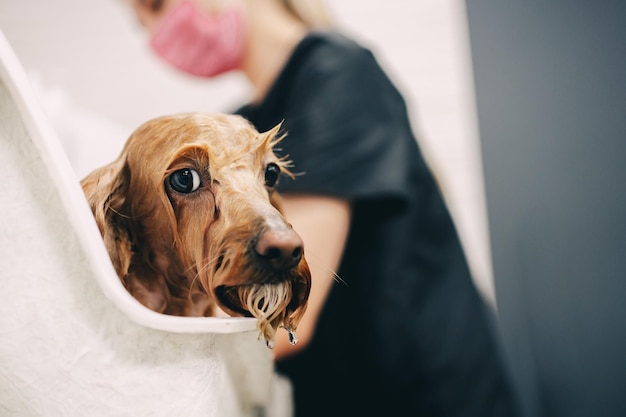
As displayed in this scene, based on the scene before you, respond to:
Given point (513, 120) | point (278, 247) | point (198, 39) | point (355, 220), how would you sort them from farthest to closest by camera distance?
point (513, 120), point (355, 220), point (198, 39), point (278, 247)

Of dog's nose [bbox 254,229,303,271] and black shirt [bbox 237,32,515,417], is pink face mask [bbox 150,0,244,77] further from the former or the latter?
dog's nose [bbox 254,229,303,271]

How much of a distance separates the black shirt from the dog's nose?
0.27 m

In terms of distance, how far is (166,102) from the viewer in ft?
3.46

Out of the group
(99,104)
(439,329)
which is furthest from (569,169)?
(99,104)

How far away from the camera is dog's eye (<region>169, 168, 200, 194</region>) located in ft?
0.65

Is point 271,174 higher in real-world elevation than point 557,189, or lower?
higher

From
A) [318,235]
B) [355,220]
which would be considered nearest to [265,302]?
[318,235]

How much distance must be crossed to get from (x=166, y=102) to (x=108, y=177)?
3.02ft

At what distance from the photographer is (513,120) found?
0.64m

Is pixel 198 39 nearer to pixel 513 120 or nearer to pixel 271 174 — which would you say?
pixel 271 174

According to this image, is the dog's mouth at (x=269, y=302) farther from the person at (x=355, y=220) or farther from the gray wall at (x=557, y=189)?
the gray wall at (x=557, y=189)

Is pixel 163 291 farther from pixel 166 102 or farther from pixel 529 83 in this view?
pixel 166 102

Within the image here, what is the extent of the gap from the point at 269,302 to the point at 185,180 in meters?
0.08

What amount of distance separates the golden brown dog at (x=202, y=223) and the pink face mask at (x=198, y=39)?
173mm
